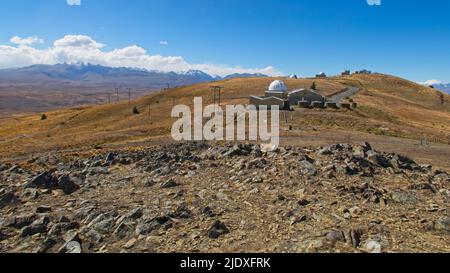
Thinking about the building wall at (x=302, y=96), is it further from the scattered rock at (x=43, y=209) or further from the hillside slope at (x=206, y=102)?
the scattered rock at (x=43, y=209)

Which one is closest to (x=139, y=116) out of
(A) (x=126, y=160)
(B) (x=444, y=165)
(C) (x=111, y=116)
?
(C) (x=111, y=116)

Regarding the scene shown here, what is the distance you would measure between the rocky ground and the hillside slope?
2594 cm

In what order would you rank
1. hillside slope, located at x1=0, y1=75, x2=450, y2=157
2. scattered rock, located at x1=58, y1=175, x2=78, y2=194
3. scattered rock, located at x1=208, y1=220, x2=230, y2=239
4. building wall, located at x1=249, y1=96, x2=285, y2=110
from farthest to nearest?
→ building wall, located at x1=249, y1=96, x2=285, y2=110 < hillside slope, located at x1=0, y1=75, x2=450, y2=157 < scattered rock, located at x1=58, y1=175, x2=78, y2=194 < scattered rock, located at x1=208, y1=220, x2=230, y2=239

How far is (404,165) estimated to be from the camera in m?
20.2

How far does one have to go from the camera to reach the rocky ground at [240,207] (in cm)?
1105

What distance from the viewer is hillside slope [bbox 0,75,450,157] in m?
53.0

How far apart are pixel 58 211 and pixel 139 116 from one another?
7104 cm

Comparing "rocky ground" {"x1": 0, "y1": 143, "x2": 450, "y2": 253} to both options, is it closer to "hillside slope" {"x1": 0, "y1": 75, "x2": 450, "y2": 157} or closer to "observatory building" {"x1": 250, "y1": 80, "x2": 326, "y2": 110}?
"hillside slope" {"x1": 0, "y1": 75, "x2": 450, "y2": 157}

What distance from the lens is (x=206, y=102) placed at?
3647 inches

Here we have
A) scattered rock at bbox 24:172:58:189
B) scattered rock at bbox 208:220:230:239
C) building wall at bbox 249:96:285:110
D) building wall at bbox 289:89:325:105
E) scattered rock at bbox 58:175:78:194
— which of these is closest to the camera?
scattered rock at bbox 208:220:230:239

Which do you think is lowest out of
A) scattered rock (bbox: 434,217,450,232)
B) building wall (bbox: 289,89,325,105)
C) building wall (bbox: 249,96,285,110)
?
scattered rock (bbox: 434,217,450,232)

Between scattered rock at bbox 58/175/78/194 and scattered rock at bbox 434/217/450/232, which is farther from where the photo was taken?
scattered rock at bbox 58/175/78/194

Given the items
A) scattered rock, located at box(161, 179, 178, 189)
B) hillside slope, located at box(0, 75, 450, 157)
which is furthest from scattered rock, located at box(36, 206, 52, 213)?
hillside slope, located at box(0, 75, 450, 157)

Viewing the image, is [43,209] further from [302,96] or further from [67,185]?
[302,96]
